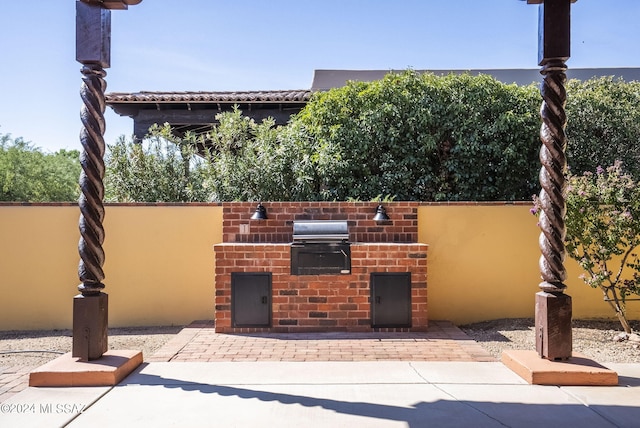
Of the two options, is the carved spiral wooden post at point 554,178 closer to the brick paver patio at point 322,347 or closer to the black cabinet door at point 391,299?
the brick paver patio at point 322,347

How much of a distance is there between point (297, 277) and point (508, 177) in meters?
3.97

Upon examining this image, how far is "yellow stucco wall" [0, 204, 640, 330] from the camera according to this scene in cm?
660

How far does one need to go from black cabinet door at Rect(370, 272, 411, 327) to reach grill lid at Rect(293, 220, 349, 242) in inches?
23.6

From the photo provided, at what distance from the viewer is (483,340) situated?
582 centimetres

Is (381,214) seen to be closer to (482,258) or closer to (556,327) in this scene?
(482,258)

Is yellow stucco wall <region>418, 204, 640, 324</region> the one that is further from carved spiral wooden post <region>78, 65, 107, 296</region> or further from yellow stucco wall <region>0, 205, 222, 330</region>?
carved spiral wooden post <region>78, 65, 107, 296</region>

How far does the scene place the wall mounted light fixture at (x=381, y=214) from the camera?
6.41 metres

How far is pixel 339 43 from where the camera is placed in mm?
10297

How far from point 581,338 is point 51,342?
5.90 metres

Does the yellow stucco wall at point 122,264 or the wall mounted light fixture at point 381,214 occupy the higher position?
the wall mounted light fixture at point 381,214

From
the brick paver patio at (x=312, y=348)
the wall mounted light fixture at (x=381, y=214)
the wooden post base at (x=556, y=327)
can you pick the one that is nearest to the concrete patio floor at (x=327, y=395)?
the brick paver patio at (x=312, y=348)

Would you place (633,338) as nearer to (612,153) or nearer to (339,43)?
(612,153)

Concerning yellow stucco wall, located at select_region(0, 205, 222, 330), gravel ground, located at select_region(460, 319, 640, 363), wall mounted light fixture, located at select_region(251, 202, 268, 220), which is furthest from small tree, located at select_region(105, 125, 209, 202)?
gravel ground, located at select_region(460, 319, 640, 363)

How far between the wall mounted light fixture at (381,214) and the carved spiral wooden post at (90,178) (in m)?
3.21
